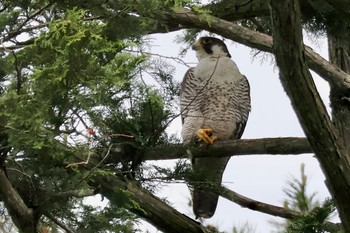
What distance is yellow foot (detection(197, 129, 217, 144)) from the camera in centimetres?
457

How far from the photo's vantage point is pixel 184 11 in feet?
14.1

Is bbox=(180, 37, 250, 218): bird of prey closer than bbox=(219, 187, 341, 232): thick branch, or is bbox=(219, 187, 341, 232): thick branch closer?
bbox=(219, 187, 341, 232): thick branch

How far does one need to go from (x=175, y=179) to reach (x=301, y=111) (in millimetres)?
625

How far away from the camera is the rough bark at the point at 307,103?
9.11 ft

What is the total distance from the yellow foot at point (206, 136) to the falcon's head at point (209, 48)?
91 centimetres

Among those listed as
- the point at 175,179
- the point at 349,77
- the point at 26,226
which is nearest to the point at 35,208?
the point at 26,226

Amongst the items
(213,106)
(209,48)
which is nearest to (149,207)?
(213,106)

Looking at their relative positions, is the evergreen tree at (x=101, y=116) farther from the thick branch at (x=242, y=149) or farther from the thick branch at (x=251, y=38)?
the thick branch at (x=251, y=38)

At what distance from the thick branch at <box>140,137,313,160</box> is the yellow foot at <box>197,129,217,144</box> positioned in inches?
16.9

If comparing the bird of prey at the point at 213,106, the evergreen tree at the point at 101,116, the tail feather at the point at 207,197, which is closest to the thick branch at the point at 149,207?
the evergreen tree at the point at 101,116

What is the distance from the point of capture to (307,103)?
2.97 meters

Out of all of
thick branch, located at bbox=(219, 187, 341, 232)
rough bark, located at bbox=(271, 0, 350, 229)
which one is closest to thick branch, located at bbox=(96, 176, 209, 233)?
thick branch, located at bbox=(219, 187, 341, 232)

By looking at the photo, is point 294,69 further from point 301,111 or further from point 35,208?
point 35,208

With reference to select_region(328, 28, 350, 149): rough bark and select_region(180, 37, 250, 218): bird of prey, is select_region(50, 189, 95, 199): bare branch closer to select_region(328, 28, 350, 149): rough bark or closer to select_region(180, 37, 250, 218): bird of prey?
select_region(328, 28, 350, 149): rough bark
